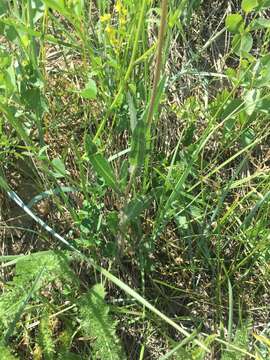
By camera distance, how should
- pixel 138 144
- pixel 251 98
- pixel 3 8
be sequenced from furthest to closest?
pixel 251 98 < pixel 3 8 < pixel 138 144

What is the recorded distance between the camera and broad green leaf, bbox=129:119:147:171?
102cm

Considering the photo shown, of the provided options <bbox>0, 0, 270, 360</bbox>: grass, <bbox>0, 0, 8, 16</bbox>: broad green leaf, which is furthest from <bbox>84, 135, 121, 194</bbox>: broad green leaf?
<bbox>0, 0, 8, 16</bbox>: broad green leaf

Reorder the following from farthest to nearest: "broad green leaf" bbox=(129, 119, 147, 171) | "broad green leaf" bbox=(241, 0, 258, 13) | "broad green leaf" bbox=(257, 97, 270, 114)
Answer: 1. "broad green leaf" bbox=(257, 97, 270, 114)
2. "broad green leaf" bbox=(241, 0, 258, 13)
3. "broad green leaf" bbox=(129, 119, 147, 171)

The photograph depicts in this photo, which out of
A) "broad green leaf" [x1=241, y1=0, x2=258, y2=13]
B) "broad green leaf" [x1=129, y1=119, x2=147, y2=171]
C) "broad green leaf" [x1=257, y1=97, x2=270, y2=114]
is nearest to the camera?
"broad green leaf" [x1=129, y1=119, x2=147, y2=171]

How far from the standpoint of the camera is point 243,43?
1.20 m

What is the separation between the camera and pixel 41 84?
1199mm

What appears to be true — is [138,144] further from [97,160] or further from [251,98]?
[251,98]

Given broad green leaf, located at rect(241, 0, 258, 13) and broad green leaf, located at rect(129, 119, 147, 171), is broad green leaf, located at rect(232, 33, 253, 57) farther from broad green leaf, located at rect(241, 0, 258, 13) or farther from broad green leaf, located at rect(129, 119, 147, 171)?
broad green leaf, located at rect(129, 119, 147, 171)

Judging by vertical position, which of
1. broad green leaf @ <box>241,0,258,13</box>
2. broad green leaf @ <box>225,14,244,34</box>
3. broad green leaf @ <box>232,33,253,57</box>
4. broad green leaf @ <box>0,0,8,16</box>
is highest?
broad green leaf @ <box>0,0,8,16</box>

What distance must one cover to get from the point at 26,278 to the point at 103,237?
25cm

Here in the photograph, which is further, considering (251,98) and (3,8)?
(251,98)

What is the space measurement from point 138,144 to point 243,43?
36 centimetres

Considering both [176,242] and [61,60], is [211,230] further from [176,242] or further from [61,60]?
[61,60]

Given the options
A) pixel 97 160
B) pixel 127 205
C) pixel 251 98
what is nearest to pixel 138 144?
pixel 97 160
